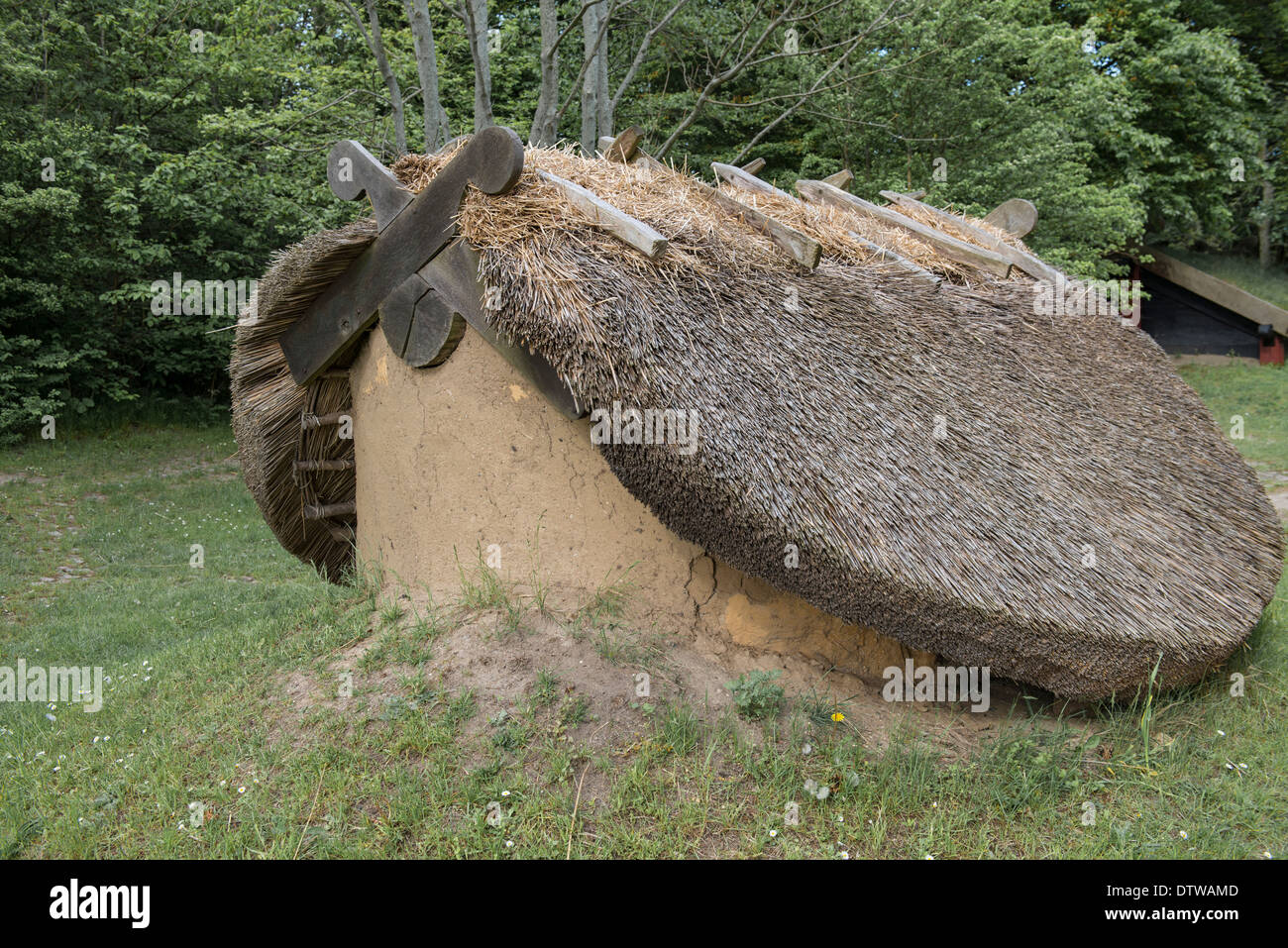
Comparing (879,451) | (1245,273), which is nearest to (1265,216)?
(1245,273)

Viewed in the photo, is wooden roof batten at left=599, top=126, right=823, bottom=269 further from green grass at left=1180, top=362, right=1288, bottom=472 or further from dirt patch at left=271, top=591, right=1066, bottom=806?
green grass at left=1180, top=362, right=1288, bottom=472

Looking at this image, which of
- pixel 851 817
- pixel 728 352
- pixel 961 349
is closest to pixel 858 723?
pixel 851 817

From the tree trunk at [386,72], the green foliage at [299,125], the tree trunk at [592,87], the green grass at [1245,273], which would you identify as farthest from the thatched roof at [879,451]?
the green grass at [1245,273]

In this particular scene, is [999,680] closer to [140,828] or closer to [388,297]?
[388,297]

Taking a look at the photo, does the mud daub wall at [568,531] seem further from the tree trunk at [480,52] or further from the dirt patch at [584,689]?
the tree trunk at [480,52]

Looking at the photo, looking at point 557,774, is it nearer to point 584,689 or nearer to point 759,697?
point 584,689

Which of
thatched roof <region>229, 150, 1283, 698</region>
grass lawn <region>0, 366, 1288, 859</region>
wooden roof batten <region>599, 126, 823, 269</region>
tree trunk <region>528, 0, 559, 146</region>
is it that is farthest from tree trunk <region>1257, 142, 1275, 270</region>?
grass lawn <region>0, 366, 1288, 859</region>

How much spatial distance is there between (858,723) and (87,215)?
1467 cm

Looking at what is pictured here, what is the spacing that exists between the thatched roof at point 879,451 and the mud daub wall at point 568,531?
49 cm

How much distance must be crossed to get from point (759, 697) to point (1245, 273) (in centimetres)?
2244

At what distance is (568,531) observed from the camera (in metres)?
4.43

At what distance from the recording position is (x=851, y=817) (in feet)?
11.8

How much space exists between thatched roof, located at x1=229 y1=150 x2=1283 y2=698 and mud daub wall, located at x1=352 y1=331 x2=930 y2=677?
1.61 ft

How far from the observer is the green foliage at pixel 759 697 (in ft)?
13.1
